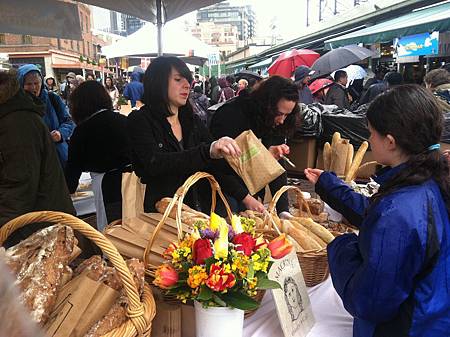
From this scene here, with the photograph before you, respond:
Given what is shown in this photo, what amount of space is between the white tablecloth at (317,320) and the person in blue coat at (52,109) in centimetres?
297

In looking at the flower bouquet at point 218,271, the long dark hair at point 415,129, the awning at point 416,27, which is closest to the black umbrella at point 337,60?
the awning at point 416,27

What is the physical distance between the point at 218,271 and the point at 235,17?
12676 cm

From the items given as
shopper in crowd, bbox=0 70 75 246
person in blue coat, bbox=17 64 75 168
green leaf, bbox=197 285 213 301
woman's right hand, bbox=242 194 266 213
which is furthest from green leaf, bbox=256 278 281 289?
person in blue coat, bbox=17 64 75 168

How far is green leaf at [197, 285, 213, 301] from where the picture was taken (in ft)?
3.33

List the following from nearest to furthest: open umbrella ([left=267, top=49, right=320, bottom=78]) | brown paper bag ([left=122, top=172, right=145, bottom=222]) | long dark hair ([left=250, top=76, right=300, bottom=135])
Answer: brown paper bag ([left=122, top=172, right=145, bottom=222]) → long dark hair ([left=250, top=76, right=300, bottom=135]) → open umbrella ([left=267, top=49, right=320, bottom=78])

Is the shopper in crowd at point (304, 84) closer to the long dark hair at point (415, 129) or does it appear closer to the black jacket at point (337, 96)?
the black jacket at point (337, 96)

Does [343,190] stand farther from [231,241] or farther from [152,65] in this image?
[152,65]

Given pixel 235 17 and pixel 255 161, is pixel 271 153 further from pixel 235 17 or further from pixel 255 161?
pixel 235 17

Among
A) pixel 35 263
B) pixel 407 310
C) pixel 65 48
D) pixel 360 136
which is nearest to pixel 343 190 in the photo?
pixel 407 310

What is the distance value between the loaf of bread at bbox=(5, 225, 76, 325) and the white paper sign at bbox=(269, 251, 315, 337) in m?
0.58

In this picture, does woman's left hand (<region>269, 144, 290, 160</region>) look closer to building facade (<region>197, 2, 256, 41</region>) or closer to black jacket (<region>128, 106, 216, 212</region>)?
black jacket (<region>128, 106, 216, 212</region>)

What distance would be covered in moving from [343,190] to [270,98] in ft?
3.52

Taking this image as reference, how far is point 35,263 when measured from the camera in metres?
1.07

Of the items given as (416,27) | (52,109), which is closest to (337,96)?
(416,27)
